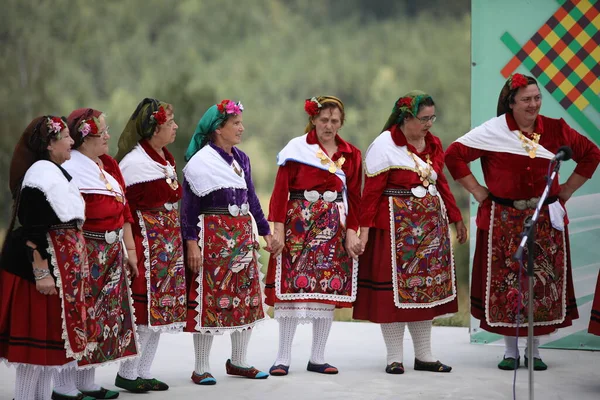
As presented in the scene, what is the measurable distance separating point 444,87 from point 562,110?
209cm

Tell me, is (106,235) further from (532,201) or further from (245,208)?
(532,201)

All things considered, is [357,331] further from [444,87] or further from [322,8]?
[322,8]

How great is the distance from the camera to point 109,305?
481cm

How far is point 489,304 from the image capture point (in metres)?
5.77

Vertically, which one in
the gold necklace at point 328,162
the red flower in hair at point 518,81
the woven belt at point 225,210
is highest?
the red flower in hair at point 518,81

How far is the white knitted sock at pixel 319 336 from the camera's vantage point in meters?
5.71

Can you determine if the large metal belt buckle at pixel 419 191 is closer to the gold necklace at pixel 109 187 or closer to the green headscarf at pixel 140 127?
the green headscarf at pixel 140 127

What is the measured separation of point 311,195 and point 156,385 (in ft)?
4.63

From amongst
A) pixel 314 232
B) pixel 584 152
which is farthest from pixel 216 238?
pixel 584 152

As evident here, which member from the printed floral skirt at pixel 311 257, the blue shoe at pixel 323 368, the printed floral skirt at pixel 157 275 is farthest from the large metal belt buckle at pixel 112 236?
the blue shoe at pixel 323 368

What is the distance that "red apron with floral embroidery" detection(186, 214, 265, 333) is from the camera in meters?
5.30

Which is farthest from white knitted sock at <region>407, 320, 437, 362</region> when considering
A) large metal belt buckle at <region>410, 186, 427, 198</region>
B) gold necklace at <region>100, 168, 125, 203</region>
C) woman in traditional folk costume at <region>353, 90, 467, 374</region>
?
gold necklace at <region>100, 168, 125, 203</region>

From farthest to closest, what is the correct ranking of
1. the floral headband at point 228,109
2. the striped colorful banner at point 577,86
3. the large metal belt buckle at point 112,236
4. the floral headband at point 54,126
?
the striped colorful banner at point 577,86, the floral headband at point 228,109, the large metal belt buckle at point 112,236, the floral headband at point 54,126

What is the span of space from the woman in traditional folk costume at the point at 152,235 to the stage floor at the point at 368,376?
1.09 ft
